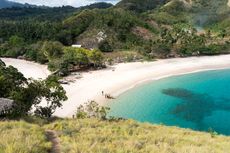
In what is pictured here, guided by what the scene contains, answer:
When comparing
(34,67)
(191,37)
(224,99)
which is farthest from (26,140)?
(191,37)

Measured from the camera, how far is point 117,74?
2876 inches

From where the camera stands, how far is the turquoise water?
146 ft

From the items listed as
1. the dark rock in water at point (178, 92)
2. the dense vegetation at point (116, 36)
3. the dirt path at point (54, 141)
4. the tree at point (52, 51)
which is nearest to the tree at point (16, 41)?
the dense vegetation at point (116, 36)

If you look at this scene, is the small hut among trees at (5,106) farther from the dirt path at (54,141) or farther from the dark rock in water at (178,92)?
the dark rock in water at (178,92)

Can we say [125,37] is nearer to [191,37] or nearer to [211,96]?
[191,37]

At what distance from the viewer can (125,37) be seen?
362 ft

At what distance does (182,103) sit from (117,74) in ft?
73.6

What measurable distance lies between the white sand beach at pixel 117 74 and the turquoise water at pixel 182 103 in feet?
11.5

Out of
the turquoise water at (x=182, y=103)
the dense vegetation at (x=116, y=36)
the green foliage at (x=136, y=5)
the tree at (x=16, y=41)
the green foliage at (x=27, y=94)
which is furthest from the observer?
the green foliage at (x=136, y=5)

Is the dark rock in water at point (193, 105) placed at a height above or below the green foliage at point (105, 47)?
below

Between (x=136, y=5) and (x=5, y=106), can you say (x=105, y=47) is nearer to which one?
(x=5, y=106)

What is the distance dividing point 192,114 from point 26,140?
3644 centimetres

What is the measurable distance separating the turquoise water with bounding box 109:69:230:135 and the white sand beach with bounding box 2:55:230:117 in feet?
11.5

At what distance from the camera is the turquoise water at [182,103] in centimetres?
4454
